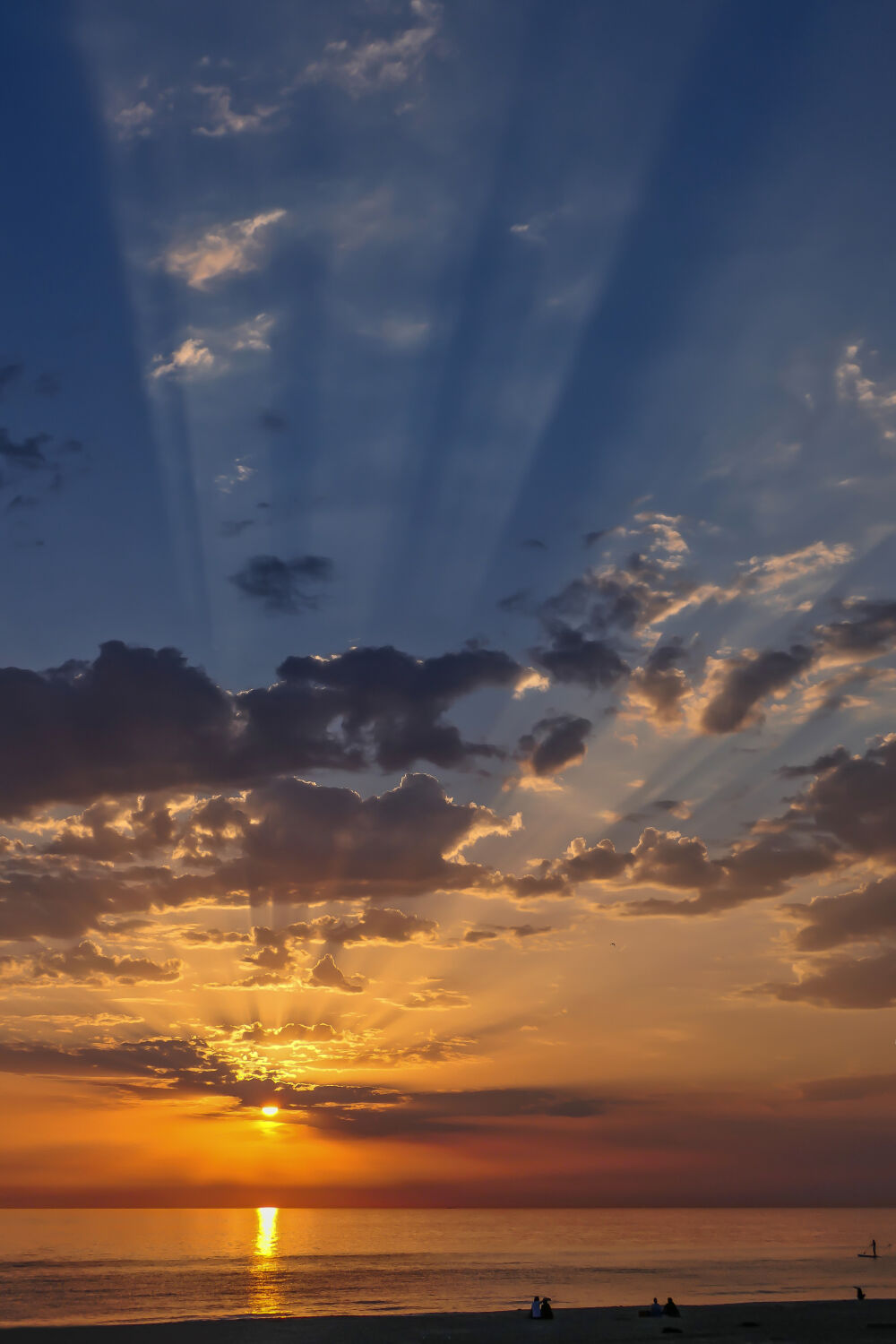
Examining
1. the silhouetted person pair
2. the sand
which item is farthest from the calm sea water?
the silhouetted person pair

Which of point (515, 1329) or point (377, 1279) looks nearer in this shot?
point (515, 1329)

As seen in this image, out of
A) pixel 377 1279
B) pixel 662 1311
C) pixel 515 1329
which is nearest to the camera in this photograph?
pixel 515 1329

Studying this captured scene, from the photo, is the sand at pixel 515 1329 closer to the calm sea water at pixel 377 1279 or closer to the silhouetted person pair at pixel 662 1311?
the silhouetted person pair at pixel 662 1311

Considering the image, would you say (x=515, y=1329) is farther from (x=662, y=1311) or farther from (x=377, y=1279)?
(x=377, y=1279)

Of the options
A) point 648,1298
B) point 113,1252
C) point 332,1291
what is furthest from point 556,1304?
point 113,1252

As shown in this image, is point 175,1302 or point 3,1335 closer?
point 3,1335

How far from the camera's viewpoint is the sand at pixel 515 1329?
6781 centimetres

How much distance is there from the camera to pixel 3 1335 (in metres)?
72.0

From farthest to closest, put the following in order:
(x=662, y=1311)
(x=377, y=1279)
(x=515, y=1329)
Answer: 1. (x=377, y=1279)
2. (x=662, y=1311)
3. (x=515, y=1329)

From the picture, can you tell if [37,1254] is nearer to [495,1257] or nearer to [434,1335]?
[495,1257]

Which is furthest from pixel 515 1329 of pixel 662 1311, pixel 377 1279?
pixel 377 1279

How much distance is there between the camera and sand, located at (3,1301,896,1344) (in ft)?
222

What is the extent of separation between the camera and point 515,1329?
7300 centimetres

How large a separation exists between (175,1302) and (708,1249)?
138m
